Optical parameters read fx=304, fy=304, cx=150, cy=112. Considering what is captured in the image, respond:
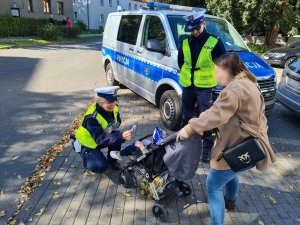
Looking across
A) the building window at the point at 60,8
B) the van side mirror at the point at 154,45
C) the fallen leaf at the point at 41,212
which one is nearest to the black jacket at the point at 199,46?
the van side mirror at the point at 154,45

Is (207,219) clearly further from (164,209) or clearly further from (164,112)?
(164,112)

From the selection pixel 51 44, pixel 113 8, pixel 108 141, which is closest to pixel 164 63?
pixel 108 141

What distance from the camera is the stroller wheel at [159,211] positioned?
340 cm

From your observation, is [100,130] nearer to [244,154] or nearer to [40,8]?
[244,154]

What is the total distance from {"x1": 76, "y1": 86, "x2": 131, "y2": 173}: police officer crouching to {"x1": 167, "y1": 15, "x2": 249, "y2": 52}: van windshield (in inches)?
97.6

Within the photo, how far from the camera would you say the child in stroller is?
341 cm

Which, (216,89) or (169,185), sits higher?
(216,89)

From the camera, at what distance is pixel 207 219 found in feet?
11.6

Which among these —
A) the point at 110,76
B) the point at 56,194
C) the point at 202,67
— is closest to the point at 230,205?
the point at 202,67

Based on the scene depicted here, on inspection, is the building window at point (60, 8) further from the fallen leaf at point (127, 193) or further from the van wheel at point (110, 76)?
the fallen leaf at point (127, 193)

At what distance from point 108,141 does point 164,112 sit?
2572 millimetres

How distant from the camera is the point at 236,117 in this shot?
2605mm

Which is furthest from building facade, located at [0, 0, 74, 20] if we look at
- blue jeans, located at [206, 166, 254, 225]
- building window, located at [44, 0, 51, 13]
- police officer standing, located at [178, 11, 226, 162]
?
blue jeans, located at [206, 166, 254, 225]

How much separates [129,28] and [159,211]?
512cm
